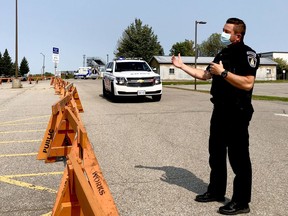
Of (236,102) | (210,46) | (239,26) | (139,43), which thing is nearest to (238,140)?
(236,102)

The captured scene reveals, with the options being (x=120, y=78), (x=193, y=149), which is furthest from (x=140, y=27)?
(x=193, y=149)

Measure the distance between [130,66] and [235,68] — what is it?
1209 cm

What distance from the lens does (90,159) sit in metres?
2.88

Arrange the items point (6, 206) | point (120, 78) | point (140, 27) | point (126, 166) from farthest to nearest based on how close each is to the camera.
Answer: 1. point (140, 27)
2. point (120, 78)
3. point (126, 166)
4. point (6, 206)

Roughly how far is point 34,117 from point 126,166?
6.17 m

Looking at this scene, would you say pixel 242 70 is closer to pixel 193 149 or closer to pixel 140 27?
pixel 193 149

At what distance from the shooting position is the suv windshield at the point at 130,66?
15.1 metres

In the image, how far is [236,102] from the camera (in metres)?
3.43

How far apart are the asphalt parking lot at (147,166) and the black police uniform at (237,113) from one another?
1.30 ft

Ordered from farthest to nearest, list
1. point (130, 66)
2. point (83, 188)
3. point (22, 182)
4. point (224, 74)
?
point (130, 66), point (22, 182), point (224, 74), point (83, 188)

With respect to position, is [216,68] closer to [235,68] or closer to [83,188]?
[235,68]

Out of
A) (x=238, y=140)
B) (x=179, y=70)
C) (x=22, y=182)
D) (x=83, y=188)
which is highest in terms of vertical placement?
(x=179, y=70)

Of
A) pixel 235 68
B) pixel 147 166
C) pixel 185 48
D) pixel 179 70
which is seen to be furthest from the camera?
pixel 185 48

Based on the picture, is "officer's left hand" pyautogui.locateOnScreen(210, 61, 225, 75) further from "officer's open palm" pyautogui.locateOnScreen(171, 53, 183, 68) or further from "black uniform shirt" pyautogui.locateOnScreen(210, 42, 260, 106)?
"officer's open palm" pyautogui.locateOnScreen(171, 53, 183, 68)
